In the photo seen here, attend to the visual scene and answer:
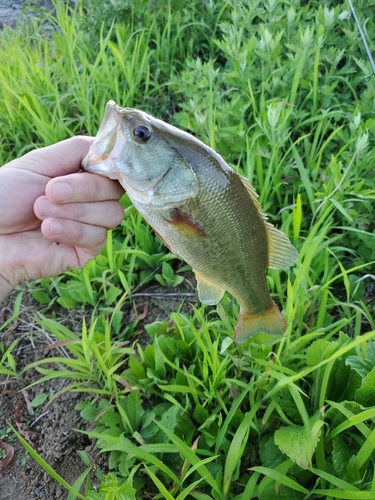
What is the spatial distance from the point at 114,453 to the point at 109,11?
3.86 meters

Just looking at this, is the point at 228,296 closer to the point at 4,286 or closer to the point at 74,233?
the point at 74,233

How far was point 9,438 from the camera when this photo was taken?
7.09ft

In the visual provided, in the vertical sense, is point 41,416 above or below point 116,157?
below

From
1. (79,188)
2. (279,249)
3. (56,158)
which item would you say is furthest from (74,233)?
(279,249)

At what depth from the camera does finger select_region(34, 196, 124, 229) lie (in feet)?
5.18

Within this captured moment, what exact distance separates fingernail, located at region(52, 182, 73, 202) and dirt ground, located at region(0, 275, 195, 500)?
1114mm

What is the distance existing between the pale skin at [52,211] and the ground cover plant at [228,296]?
15.9 inches

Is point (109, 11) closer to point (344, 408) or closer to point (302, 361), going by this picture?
point (302, 361)

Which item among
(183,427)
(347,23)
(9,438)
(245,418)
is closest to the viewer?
(245,418)

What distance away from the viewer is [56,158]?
173 centimetres

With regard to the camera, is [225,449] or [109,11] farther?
[109,11]

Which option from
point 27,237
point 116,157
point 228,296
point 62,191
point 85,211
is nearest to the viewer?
point 116,157

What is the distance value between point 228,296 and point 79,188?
1.05m

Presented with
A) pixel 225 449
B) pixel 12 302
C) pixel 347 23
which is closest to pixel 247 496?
pixel 225 449
